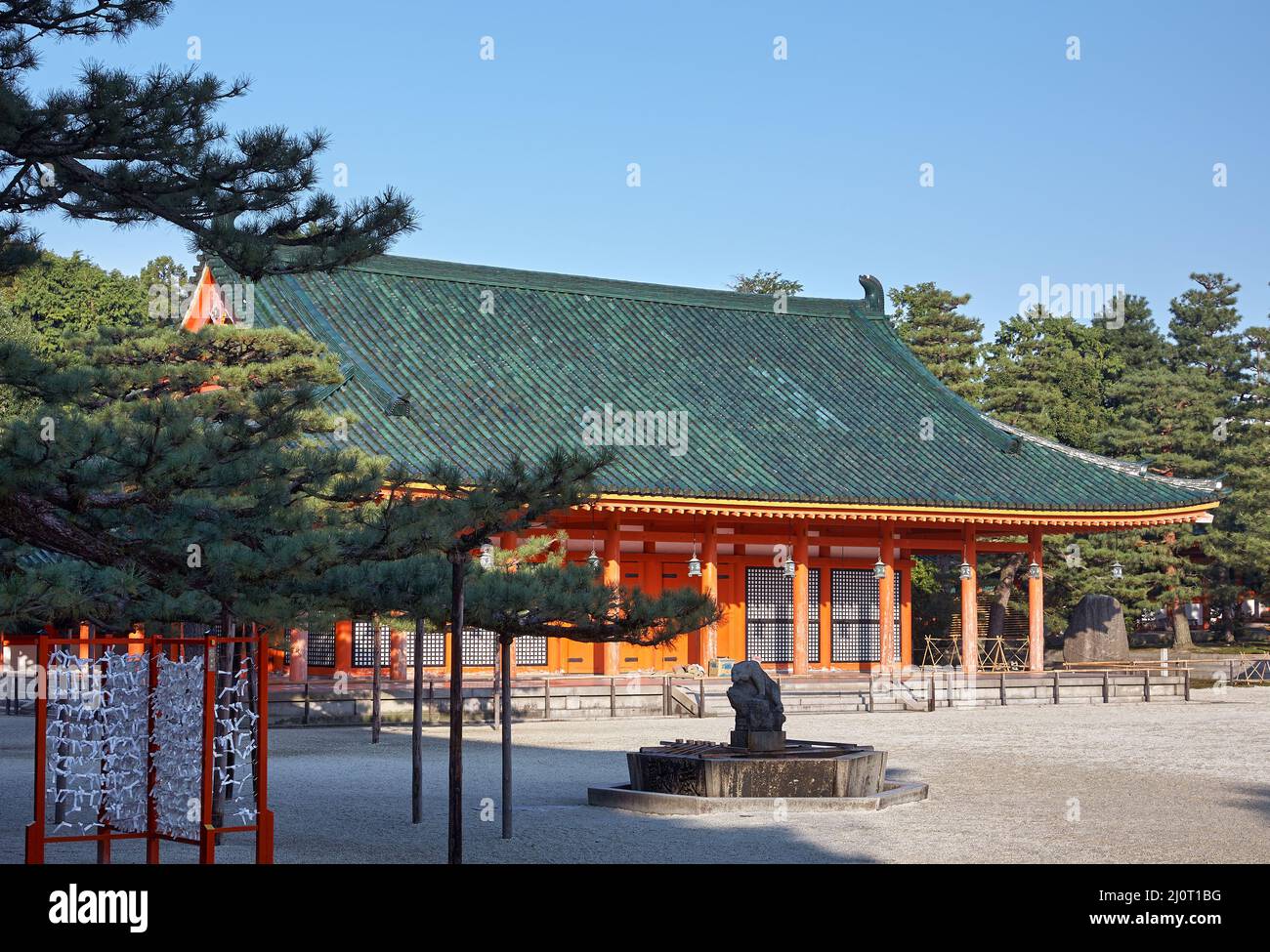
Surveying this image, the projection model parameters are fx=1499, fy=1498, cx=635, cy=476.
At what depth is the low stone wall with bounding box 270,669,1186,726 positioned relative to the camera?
24562mm

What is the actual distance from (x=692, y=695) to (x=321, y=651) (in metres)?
7.18

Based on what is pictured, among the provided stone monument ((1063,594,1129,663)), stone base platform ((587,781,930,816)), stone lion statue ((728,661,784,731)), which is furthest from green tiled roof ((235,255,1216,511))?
stone base platform ((587,781,930,816))

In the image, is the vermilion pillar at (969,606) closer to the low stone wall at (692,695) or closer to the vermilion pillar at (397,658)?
the low stone wall at (692,695)

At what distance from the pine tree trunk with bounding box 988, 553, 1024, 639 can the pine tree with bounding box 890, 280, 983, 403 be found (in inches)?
301

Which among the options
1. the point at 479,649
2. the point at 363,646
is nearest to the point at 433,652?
the point at 479,649

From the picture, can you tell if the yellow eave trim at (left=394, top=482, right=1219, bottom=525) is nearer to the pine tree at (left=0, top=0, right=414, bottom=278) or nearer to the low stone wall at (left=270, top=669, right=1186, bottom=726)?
the low stone wall at (left=270, top=669, right=1186, bottom=726)

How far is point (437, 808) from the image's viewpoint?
14.2 metres

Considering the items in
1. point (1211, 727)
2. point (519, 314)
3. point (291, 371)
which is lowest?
point (1211, 727)

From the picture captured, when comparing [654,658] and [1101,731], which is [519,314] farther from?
[1101,731]

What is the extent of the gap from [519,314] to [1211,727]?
16.6 meters

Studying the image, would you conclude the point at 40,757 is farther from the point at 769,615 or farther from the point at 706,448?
the point at 769,615

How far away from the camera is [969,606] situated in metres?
31.6

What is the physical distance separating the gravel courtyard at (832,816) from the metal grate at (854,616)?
813 cm
